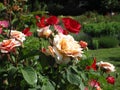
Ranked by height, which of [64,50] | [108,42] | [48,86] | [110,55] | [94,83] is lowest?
[108,42]

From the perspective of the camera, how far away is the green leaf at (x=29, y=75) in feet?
8.98

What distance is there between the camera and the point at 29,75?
2.76 m

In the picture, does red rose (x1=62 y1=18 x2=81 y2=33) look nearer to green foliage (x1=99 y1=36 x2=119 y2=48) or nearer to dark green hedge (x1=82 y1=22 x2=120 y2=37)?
green foliage (x1=99 y1=36 x2=119 y2=48)

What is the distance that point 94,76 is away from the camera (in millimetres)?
3277

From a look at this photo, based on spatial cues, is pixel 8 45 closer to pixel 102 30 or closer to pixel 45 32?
pixel 45 32

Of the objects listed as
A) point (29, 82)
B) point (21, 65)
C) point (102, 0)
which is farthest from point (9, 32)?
point (102, 0)

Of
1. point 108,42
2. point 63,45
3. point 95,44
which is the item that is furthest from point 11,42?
point 108,42

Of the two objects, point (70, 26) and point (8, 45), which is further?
point (70, 26)

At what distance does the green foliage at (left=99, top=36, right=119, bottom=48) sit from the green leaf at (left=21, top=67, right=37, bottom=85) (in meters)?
12.5

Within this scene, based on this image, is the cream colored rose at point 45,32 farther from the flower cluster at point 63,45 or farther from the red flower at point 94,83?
the red flower at point 94,83

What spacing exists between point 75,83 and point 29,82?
272mm

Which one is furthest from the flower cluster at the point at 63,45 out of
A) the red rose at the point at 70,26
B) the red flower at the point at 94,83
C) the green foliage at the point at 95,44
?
the green foliage at the point at 95,44

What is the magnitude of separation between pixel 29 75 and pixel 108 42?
12.7 metres

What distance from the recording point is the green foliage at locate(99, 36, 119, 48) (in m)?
15.2
